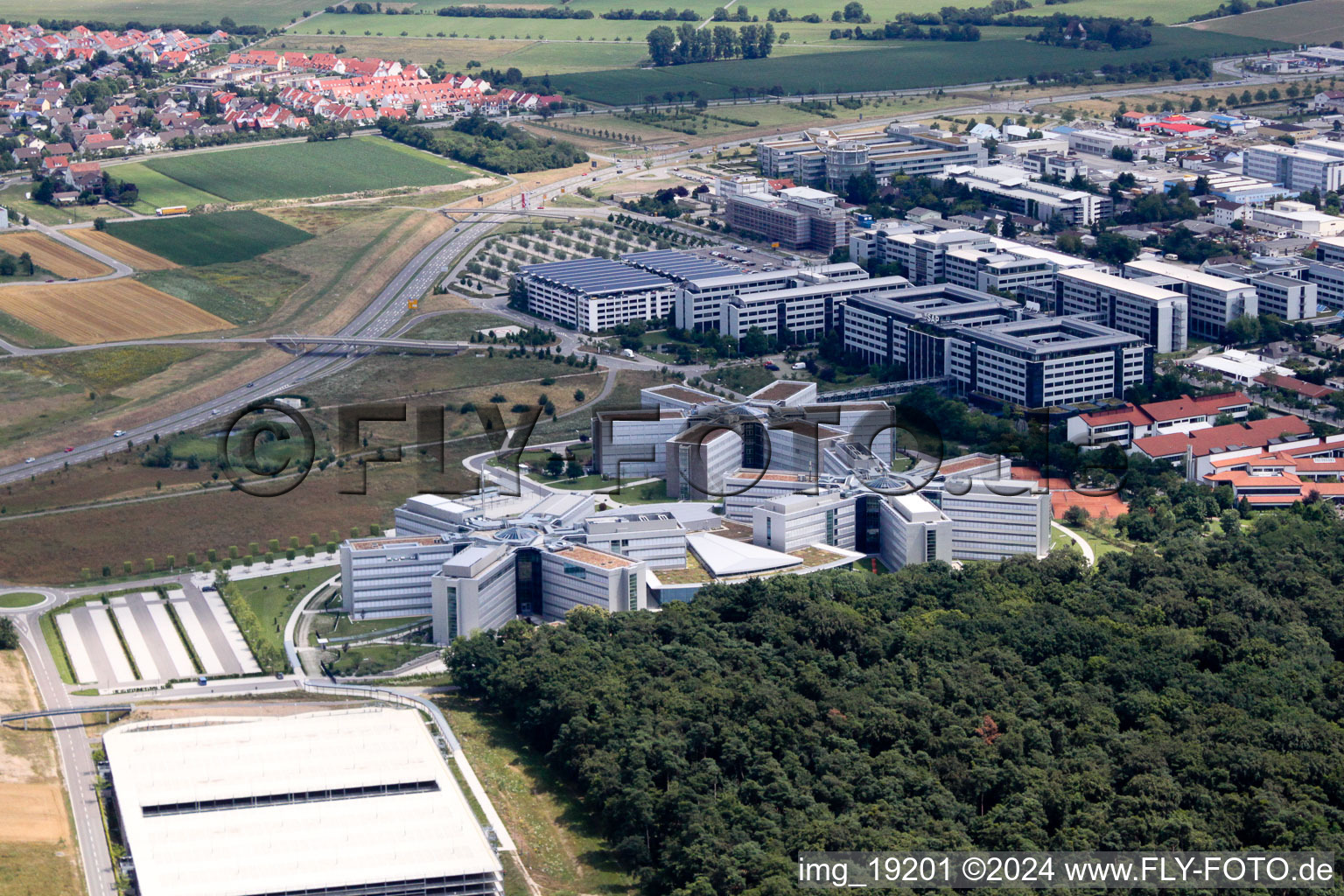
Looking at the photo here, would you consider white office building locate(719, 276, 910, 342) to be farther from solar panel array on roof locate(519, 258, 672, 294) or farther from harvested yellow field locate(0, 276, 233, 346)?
harvested yellow field locate(0, 276, 233, 346)

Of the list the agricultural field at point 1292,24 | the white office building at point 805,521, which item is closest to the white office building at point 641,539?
the white office building at point 805,521

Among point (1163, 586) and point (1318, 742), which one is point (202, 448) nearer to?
point (1163, 586)

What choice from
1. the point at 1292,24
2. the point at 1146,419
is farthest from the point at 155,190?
the point at 1292,24

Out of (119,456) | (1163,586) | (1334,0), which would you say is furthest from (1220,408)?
(1334,0)

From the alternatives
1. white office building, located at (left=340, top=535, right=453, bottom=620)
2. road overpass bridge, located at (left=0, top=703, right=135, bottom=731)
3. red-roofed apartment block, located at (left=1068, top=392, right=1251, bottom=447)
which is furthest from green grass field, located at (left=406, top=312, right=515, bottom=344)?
road overpass bridge, located at (left=0, top=703, right=135, bottom=731)

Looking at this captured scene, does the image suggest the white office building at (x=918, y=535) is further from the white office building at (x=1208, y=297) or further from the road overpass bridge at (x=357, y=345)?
the white office building at (x=1208, y=297)

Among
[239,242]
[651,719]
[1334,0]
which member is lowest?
[651,719]
